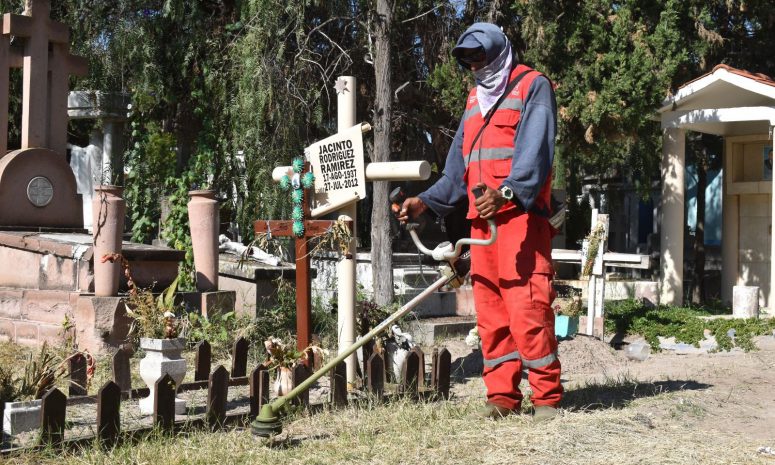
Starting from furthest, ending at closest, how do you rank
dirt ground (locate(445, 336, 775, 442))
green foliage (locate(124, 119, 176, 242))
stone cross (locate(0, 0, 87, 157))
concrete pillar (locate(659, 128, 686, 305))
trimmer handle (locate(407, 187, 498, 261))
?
concrete pillar (locate(659, 128, 686, 305)) → green foliage (locate(124, 119, 176, 242)) → stone cross (locate(0, 0, 87, 157)) → dirt ground (locate(445, 336, 775, 442)) → trimmer handle (locate(407, 187, 498, 261))

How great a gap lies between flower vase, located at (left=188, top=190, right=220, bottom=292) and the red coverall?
3.57m

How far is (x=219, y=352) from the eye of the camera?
7.60 metres

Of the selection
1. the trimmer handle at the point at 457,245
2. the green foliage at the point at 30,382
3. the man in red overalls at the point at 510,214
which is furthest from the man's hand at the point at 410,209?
the green foliage at the point at 30,382

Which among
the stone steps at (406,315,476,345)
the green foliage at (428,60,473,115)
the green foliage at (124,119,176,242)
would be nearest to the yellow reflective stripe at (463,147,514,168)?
the stone steps at (406,315,476,345)

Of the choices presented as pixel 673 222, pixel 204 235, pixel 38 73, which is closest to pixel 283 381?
pixel 204 235

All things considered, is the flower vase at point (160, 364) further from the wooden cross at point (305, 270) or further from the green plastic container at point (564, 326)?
the green plastic container at point (564, 326)

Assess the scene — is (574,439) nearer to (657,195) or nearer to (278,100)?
(278,100)

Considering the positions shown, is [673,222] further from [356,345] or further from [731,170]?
[356,345]

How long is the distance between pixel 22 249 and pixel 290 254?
4.03m

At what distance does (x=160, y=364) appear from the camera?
521 centimetres

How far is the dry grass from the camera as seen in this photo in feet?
13.7

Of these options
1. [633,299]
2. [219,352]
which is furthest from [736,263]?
[219,352]

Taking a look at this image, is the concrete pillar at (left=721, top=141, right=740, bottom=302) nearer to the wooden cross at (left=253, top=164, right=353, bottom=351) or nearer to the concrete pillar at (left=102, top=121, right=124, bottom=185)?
the concrete pillar at (left=102, top=121, right=124, bottom=185)

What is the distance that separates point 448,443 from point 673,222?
8.76m
